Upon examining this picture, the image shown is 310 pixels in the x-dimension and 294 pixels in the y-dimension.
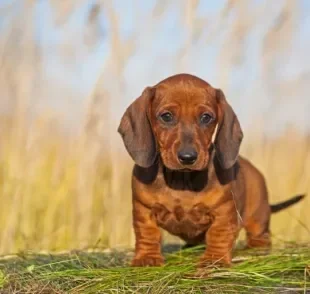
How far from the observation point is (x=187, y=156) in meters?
2.99

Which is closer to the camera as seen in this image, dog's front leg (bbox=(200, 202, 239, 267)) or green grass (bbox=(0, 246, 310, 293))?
green grass (bbox=(0, 246, 310, 293))

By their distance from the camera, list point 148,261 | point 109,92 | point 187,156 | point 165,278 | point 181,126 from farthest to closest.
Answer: point 109,92 < point 148,261 < point 181,126 < point 187,156 < point 165,278

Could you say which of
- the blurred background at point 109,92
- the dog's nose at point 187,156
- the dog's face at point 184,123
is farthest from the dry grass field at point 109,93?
the dog's nose at point 187,156

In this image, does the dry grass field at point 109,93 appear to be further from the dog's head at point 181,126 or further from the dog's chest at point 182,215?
the dog's head at point 181,126

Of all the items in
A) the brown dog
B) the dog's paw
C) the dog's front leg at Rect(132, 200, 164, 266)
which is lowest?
the dog's paw

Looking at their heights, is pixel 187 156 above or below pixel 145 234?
above

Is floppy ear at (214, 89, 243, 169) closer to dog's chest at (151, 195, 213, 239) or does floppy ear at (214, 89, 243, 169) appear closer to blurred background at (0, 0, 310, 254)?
dog's chest at (151, 195, 213, 239)

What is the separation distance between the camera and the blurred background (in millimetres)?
4559

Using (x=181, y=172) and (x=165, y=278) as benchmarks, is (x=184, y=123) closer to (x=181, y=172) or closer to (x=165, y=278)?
(x=181, y=172)

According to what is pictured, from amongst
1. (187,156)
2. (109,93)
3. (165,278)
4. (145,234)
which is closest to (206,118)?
(187,156)

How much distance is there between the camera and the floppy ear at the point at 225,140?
3.32 meters

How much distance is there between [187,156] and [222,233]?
0.47 meters

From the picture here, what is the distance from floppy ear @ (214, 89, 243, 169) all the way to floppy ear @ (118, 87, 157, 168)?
0.29m

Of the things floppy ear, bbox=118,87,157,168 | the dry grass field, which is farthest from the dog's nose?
the dry grass field
